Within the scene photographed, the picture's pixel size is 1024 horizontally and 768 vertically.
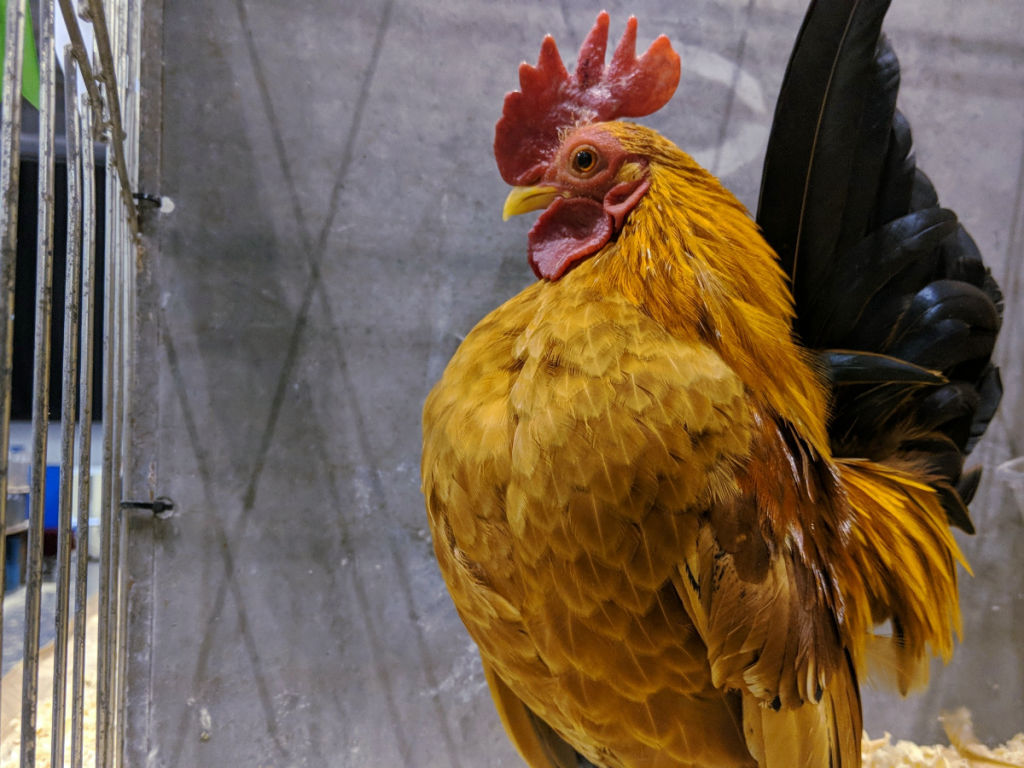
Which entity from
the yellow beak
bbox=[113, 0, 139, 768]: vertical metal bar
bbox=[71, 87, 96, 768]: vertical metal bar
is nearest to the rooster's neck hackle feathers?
the yellow beak

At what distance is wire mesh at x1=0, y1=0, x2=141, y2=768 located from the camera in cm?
46

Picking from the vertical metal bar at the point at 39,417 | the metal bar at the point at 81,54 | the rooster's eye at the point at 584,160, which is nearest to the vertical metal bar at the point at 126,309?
the metal bar at the point at 81,54

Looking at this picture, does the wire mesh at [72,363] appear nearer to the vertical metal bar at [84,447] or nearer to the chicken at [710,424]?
the vertical metal bar at [84,447]

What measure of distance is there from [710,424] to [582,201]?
0.33 metres

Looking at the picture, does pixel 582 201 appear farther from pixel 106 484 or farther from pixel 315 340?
pixel 106 484

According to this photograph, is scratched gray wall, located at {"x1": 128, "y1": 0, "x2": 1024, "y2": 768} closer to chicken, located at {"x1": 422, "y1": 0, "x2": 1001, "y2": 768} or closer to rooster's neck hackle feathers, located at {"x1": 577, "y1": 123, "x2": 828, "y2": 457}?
chicken, located at {"x1": 422, "y1": 0, "x2": 1001, "y2": 768}

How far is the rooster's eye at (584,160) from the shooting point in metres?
0.76

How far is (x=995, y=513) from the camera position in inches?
58.9

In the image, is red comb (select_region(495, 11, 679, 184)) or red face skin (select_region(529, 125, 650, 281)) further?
red comb (select_region(495, 11, 679, 184))

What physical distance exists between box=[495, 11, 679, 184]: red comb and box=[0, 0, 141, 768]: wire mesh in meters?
0.51

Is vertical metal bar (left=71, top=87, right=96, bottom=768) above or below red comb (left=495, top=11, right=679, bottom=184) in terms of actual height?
below

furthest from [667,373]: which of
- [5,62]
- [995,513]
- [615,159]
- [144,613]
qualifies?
[995,513]

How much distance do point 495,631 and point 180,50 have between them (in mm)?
1218

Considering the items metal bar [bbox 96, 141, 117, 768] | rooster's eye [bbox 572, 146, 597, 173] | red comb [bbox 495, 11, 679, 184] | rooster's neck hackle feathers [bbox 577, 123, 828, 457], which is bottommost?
metal bar [bbox 96, 141, 117, 768]
